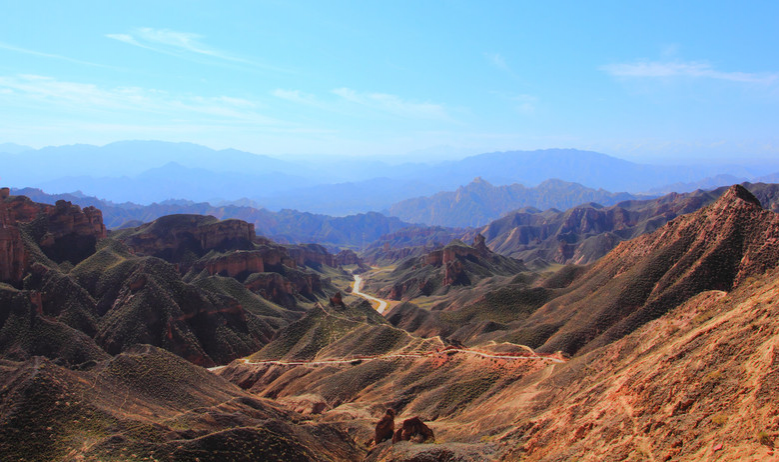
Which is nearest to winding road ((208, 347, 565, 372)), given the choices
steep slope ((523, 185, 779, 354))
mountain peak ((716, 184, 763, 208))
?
steep slope ((523, 185, 779, 354))

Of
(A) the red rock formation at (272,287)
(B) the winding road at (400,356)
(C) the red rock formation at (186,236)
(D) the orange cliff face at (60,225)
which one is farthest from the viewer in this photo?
(C) the red rock formation at (186,236)

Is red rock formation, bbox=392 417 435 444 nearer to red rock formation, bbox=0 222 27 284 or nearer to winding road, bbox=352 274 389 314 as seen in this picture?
red rock formation, bbox=0 222 27 284

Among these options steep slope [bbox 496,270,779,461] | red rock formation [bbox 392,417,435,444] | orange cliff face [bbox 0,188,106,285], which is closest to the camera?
steep slope [bbox 496,270,779,461]

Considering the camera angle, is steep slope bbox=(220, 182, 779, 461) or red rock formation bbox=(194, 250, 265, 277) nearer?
steep slope bbox=(220, 182, 779, 461)

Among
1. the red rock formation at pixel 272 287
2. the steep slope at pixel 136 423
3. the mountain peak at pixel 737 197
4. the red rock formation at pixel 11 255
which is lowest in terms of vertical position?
the red rock formation at pixel 272 287

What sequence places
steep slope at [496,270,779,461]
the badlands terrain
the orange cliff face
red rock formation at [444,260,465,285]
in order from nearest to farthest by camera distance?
steep slope at [496,270,779,461], the badlands terrain, the orange cliff face, red rock formation at [444,260,465,285]

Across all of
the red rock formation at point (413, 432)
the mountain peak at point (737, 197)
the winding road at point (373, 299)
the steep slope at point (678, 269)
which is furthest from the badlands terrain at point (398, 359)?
the winding road at point (373, 299)

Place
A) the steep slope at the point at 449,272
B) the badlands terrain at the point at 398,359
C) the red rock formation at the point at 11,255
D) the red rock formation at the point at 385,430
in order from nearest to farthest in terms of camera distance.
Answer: the badlands terrain at the point at 398,359 → the red rock formation at the point at 385,430 → the red rock formation at the point at 11,255 → the steep slope at the point at 449,272

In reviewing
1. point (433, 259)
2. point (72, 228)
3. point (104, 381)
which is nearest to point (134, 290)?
point (72, 228)

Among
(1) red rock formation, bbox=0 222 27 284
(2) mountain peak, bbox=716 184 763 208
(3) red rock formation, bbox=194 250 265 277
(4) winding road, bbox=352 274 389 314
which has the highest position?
(2) mountain peak, bbox=716 184 763 208

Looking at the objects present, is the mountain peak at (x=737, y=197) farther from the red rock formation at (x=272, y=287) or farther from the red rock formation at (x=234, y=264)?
the red rock formation at (x=234, y=264)

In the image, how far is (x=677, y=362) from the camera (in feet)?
114

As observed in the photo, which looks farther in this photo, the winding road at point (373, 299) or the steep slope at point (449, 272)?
the steep slope at point (449, 272)

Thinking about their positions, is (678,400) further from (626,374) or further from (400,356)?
(400,356)
